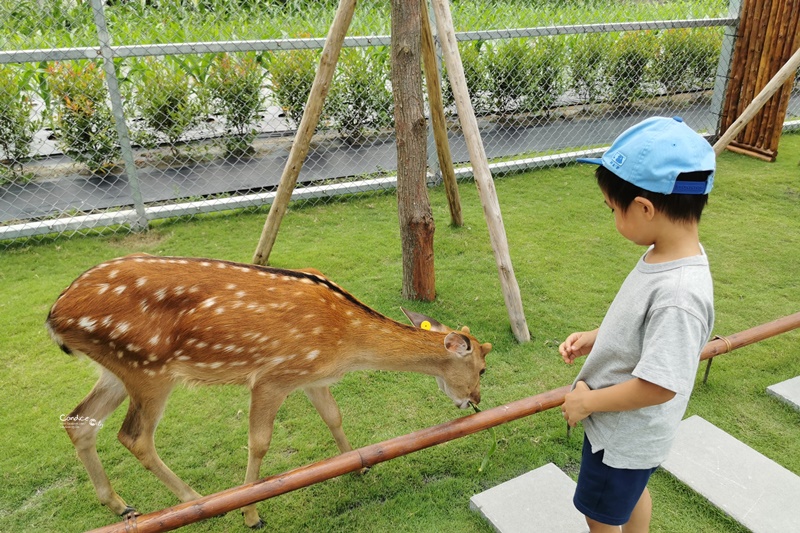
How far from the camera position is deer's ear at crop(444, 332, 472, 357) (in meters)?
2.79

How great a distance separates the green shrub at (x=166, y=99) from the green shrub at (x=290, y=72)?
2.70ft

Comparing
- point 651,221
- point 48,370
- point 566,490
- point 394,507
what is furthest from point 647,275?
point 48,370

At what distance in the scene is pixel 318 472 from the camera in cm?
244

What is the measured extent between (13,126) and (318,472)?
5.34 metres

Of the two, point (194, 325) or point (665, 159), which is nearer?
point (665, 159)

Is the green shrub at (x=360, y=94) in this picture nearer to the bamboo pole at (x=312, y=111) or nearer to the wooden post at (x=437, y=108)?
the wooden post at (x=437, y=108)

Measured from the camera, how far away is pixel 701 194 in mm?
1702

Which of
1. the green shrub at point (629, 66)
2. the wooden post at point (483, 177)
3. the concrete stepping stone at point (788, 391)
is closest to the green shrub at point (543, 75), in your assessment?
the green shrub at point (629, 66)

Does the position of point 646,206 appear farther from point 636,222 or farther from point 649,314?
point 649,314

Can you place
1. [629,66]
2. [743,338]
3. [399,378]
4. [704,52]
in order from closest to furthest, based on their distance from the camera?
1. [743,338]
2. [399,378]
3. [629,66]
4. [704,52]

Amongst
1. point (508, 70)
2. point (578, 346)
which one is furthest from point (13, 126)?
point (578, 346)

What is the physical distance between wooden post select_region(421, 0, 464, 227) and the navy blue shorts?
3.52m

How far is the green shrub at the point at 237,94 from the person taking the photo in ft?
21.8

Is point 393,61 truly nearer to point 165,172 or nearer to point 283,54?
point 283,54
